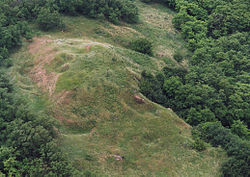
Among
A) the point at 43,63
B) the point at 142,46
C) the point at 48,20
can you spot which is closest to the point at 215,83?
the point at 142,46

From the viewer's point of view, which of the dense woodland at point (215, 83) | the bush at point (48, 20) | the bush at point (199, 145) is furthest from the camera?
the bush at point (48, 20)

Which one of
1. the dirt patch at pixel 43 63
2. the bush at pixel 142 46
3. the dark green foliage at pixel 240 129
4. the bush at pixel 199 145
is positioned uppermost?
the bush at pixel 142 46

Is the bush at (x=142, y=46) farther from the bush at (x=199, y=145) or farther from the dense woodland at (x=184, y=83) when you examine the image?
the bush at (x=199, y=145)

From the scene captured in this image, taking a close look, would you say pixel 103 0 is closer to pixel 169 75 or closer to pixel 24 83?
pixel 169 75

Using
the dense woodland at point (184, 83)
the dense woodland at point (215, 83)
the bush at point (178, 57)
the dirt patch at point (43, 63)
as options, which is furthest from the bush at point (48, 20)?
the bush at point (178, 57)

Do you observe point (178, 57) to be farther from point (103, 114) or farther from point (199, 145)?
point (103, 114)

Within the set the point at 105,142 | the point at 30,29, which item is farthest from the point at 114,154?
the point at 30,29
